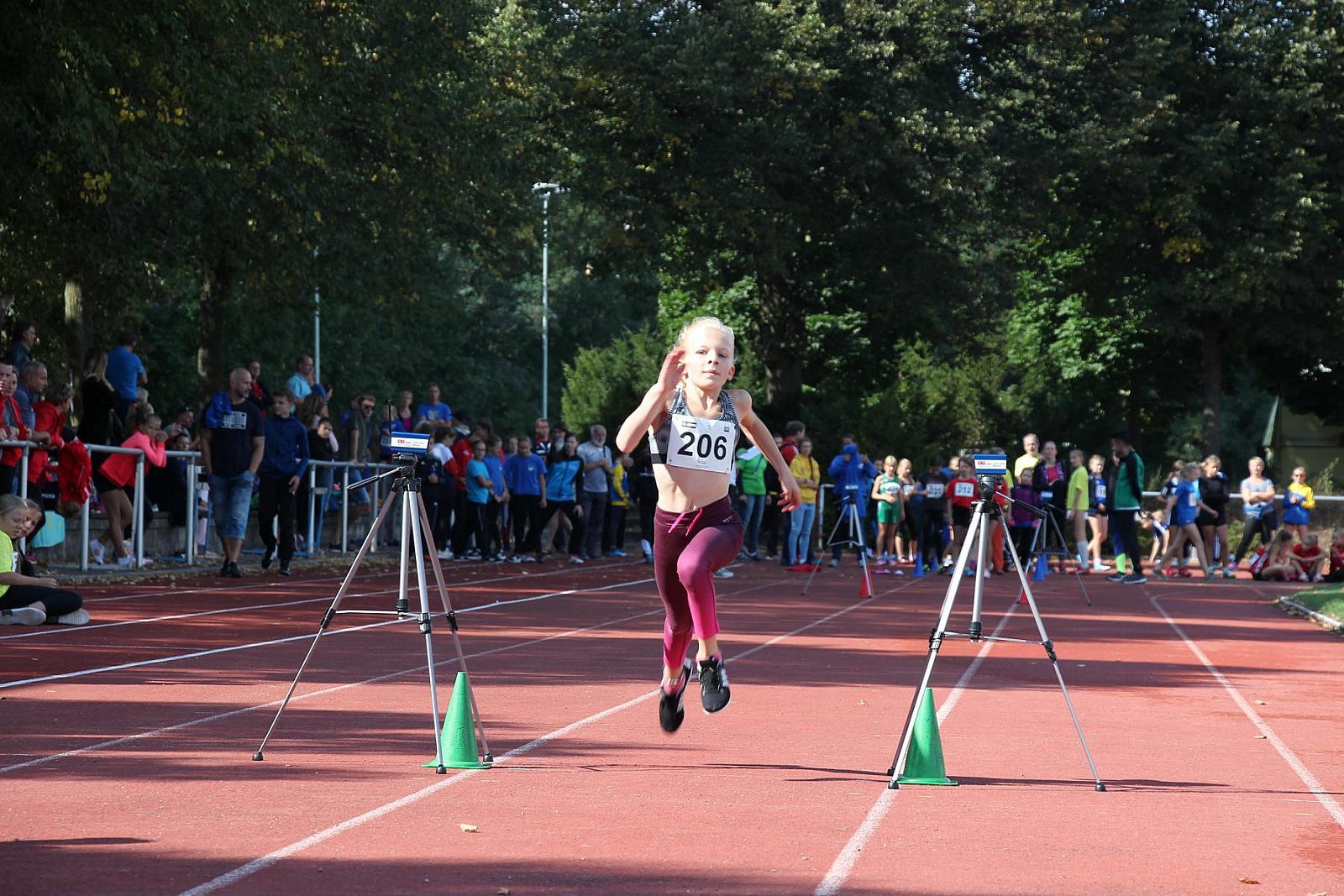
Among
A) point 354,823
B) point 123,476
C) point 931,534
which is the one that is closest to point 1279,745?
point 354,823

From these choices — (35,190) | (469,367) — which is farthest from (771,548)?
(469,367)

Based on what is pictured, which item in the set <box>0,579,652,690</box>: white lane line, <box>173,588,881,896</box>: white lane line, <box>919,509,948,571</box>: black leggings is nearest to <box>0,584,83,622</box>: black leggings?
<box>0,579,652,690</box>: white lane line

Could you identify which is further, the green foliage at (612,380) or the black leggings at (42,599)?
the green foliage at (612,380)

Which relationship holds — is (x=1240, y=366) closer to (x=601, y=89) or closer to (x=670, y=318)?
(x=670, y=318)

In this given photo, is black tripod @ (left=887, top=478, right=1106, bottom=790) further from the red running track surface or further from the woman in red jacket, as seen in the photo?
the woman in red jacket

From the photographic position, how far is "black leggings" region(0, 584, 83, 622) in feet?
43.4

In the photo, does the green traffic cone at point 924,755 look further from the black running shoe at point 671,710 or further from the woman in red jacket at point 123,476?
the woman in red jacket at point 123,476

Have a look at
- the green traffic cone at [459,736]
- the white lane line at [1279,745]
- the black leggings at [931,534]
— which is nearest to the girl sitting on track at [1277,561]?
the black leggings at [931,534]

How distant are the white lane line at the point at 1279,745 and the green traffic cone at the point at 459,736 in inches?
142

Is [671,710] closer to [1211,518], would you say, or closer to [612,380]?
[1211,518]

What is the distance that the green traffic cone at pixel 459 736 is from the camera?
750 centimetres

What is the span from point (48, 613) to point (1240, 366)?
38782mm

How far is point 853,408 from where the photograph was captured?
38656 millimetres

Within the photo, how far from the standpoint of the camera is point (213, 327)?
2855cm
